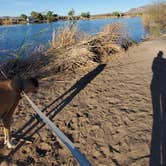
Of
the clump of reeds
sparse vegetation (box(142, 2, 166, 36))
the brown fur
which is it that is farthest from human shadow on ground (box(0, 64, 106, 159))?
sparse vegetation (box(142, 2, 166, 36))

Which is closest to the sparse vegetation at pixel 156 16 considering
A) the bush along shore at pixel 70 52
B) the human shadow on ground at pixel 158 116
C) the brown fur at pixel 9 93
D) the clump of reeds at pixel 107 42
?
the clump of reeds at pixel 107 42

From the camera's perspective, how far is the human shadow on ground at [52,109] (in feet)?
16.7

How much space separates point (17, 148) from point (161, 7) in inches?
1120

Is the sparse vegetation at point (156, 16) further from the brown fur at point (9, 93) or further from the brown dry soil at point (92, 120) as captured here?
the brown fur at point (9, 93)

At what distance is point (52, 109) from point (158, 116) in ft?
6.63

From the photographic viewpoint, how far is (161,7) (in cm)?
3078

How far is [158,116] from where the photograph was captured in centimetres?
573

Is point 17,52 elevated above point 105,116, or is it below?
above

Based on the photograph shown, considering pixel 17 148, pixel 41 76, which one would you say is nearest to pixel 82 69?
pixel 41 76

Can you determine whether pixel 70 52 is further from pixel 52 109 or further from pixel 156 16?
pixel 156 16

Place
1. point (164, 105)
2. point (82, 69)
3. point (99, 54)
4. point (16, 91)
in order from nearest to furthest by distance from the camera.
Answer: point (16, 91)
point (164, 105)
point (82, 69)
point (99, 54)

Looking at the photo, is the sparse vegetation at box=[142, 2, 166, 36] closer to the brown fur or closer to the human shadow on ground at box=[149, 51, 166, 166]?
the human shadow on ground at box=[149, 51, 166, 166]

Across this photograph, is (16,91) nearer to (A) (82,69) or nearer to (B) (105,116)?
(B) (105,116)

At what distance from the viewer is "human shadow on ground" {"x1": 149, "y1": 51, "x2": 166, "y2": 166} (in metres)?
Result: 4.33
